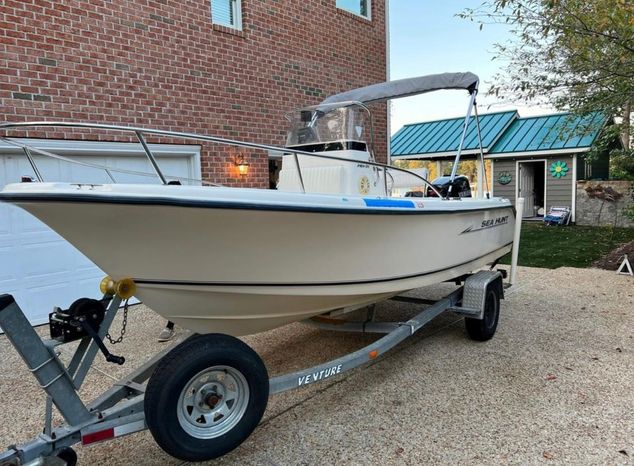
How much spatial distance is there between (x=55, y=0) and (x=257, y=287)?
15.5ft

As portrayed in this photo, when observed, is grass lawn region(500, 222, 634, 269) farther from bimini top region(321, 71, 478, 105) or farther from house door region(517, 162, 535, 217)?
bimini top region(321, 71, 478, 105)

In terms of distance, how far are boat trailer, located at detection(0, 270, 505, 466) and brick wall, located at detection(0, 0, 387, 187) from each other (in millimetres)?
3739

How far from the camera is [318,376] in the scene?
2949 mm

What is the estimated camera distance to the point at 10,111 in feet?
16.5

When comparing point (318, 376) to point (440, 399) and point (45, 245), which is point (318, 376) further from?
point (45, 245)

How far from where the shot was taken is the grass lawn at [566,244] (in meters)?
8.96

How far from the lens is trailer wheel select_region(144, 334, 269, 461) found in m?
2.26

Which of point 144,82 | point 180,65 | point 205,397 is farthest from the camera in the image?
point 180,65

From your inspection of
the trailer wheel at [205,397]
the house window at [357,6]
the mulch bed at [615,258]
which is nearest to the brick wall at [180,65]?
the house window at [357,6]

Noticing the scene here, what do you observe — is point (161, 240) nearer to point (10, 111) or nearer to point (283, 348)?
point (283, 348)

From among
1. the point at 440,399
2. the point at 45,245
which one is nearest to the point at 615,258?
the point at 440,399

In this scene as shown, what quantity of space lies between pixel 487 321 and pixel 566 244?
7.77 metres

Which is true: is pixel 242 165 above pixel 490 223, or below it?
above

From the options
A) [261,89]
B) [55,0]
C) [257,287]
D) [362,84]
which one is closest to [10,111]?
[55,0]
